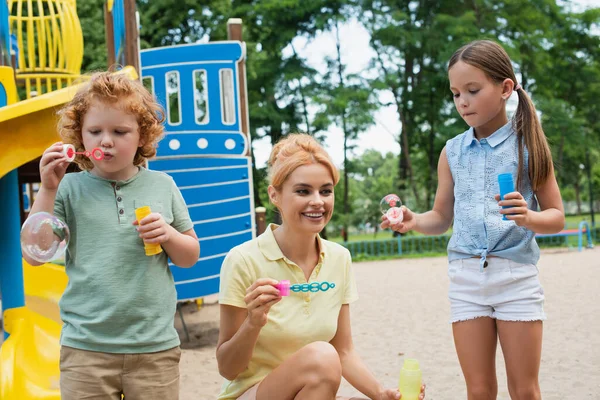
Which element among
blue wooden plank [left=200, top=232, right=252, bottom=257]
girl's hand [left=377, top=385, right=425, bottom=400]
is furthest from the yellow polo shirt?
blue wooden plank [left=200, top=232, right=252, bottom=257]

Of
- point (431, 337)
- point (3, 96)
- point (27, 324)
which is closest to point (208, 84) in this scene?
point (3, 96)

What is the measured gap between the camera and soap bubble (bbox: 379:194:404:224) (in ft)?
8.18

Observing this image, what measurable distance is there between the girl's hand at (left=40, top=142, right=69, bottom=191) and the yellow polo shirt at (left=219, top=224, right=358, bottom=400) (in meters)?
0.64

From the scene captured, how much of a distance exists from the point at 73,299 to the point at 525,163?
5.78 ft

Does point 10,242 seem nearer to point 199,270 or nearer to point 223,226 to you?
point 199,270

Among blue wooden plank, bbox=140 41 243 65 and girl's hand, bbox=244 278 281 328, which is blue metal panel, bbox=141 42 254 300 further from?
girl's hand, bbox=244 278 281 328

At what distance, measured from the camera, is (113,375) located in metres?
2.20

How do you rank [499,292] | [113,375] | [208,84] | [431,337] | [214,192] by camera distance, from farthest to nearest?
[431,337]
[208,84]
[214,192]
[499,292]
[113,375]

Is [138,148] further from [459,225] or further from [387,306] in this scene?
[387,306]

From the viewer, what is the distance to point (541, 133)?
97.5 inches

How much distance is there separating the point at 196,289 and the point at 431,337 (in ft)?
8.88

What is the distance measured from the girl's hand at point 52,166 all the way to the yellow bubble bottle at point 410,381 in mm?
1330

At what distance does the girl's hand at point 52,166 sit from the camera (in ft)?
6.97

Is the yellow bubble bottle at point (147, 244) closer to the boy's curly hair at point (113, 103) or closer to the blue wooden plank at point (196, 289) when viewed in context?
the boy's curly hair at point (113, 103)
